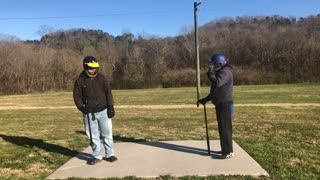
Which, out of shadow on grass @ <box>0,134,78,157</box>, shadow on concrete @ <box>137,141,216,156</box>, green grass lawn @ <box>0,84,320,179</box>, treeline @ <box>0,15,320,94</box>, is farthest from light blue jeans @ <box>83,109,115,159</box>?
treeline @ <box>0,15,320,94</box>

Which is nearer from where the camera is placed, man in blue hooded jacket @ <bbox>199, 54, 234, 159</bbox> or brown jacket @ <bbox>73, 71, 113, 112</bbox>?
man in blue hooded jacket @ <bbox>199, 54, 234, 159</bbox>

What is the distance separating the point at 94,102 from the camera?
7.06 meters

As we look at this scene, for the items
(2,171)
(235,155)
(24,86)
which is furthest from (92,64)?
(24,86)

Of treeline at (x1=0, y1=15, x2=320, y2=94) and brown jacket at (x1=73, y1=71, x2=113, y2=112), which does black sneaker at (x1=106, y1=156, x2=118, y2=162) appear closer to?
brown jacket at (x1=73, y1=71, x2=113, y2=112)

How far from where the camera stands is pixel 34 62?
2594 inches

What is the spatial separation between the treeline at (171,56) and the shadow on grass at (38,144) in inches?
1934

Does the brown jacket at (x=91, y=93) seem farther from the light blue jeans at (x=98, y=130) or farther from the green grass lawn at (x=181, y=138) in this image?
the green grass lawn at (x=181, y=138)

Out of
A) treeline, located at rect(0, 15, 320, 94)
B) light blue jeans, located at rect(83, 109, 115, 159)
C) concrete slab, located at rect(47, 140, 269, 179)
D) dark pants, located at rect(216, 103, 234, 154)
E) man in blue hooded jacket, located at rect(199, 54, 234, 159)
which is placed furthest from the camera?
treeline, located at rect(0, 15, 320, 94)

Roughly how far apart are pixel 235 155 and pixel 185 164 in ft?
3.50

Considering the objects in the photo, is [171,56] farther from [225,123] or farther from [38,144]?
[225,123]

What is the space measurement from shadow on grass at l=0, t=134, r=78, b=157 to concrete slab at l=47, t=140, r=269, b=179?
1.55ft

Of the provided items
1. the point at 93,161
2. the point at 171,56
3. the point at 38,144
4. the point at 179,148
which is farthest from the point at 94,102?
the point at 171,56

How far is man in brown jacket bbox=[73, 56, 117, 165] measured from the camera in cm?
704

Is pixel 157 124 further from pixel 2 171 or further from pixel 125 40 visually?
pixel 125 40
